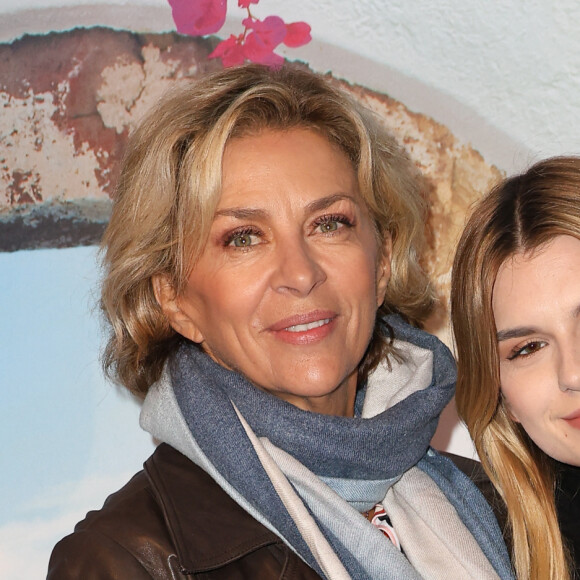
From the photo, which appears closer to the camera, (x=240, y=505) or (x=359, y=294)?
(x=240, y=505)

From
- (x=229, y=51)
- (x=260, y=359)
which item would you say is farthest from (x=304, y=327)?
(x=229, y=51)

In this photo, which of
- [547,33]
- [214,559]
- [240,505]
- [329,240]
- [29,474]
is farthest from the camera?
[547,33]

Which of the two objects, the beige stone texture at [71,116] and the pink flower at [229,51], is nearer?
the beige stone texture at [71,116]

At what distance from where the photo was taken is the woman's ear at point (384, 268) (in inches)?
84.3

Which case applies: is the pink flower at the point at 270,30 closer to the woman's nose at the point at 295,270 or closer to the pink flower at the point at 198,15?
the pink flower at the point at 198,15

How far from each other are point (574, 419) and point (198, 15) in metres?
1.37

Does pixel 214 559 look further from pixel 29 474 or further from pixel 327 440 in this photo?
pixel 29 474

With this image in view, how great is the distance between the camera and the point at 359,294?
1.92 meters

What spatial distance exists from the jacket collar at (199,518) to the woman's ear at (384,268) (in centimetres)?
62

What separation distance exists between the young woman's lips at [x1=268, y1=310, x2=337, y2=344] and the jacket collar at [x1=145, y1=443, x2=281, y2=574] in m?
0.33

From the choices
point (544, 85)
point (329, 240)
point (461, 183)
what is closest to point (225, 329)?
point (329, 240)

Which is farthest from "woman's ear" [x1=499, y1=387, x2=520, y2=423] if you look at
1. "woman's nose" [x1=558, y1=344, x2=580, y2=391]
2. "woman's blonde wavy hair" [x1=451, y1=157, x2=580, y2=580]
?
"woman's nose" [x1=558, y1=344, x2=580, y2=391]

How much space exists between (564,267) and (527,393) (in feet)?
0.91

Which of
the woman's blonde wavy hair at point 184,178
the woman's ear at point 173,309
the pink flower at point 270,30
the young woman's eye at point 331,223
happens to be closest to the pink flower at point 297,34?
the pink flower at point 270,30
